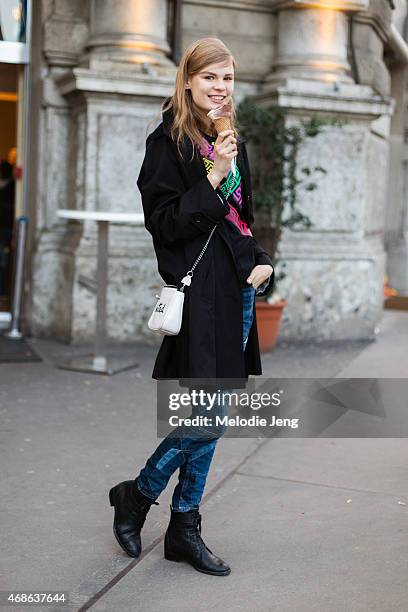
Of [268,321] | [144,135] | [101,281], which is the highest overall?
[144,135]

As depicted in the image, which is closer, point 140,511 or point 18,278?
point 140,511

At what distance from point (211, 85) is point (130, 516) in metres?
1.52

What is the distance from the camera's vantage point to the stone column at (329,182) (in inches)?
308

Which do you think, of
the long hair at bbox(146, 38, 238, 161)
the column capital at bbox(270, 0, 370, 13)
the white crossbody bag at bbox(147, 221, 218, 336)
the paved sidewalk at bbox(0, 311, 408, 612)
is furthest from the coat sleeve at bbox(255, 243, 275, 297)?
the column capital at bbox(270, 0, 370, 13)

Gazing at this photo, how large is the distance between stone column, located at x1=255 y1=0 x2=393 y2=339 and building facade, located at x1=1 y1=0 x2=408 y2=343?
0.01 metres

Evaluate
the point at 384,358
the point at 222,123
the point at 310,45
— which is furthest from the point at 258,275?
the point at 310,45

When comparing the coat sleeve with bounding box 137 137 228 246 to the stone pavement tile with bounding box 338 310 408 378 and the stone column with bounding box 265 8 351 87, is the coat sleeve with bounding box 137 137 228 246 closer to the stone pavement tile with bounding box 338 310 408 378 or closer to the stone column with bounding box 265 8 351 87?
the stone pavement tile with bounding box 338 310 408 378

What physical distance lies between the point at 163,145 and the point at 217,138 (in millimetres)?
210

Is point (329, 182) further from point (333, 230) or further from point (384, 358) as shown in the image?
point (384, 358)

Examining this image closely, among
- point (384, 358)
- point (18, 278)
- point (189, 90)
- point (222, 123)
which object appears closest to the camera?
point (222, 123)

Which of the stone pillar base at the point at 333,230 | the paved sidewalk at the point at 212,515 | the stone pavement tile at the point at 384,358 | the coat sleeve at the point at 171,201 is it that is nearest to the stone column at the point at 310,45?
the stone pillar base at the point at 333,230

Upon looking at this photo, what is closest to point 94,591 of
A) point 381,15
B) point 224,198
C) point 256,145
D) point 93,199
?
point 224,198

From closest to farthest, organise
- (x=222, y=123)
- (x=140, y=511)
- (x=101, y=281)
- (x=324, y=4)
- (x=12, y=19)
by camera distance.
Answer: (x=222, y=123), (x=140, y=511), (x=101, y=281), (x=12, y=19), (x=324, y=4)

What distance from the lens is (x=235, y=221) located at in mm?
3059
